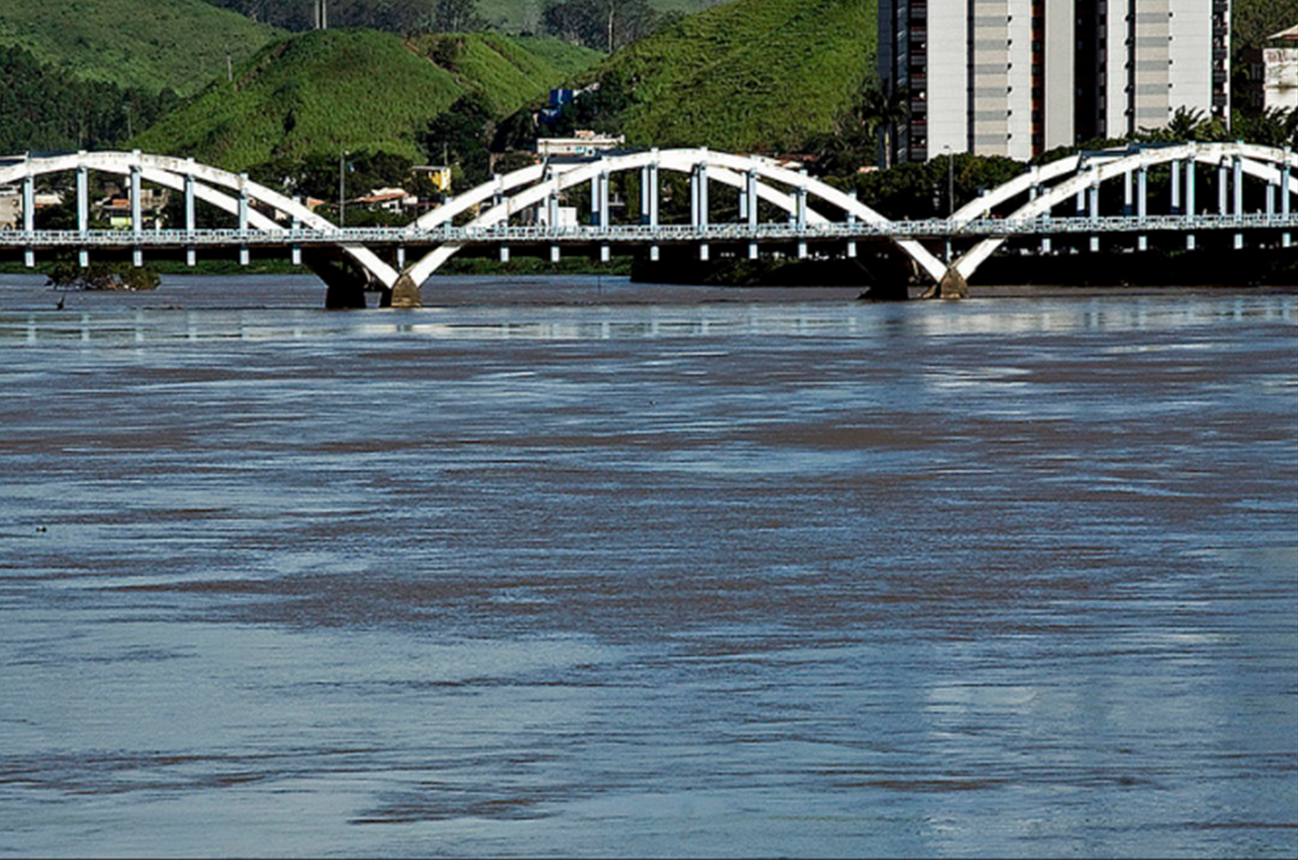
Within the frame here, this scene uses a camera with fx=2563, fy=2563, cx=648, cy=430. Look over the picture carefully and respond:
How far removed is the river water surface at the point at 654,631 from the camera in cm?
1121

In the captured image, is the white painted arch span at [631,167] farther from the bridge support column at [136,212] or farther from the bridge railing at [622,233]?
the bridge railing at [622,233]

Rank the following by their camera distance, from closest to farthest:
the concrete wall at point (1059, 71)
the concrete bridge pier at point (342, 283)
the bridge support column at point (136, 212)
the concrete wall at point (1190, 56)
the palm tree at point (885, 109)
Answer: the bridge support column at point (136, 212), the concrete bridge pier at point (342, 283), the palm tree at point (885, 109), the concrete wall at point (1059, 71), the concrete wall at point (1190, 56)

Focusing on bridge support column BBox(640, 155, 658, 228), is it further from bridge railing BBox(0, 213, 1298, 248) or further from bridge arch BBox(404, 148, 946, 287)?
bridge railing BBox(0, 213, 1298, 248)

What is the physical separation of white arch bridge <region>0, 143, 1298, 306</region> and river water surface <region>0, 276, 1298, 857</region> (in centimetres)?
7958

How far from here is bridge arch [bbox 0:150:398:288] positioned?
120 metres

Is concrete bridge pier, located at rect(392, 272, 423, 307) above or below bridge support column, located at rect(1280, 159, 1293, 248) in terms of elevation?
below

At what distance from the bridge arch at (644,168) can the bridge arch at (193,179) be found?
268cm

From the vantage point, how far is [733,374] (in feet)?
177

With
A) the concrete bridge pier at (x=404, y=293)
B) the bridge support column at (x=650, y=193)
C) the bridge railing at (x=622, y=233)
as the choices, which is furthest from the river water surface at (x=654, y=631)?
the bridge support column at (x=650, y=193)

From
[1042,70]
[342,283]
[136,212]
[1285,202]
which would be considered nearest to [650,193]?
[342,283]

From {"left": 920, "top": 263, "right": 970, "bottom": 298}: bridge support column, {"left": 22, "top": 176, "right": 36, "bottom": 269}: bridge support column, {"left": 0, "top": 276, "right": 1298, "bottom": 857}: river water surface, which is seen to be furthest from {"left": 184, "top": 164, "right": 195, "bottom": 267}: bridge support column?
{"left": 0, "top": 276, "right": 1298, "bottom": 857}: river water surface

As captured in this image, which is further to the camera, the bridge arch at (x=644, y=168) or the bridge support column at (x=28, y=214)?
the bridge arch at (x=644, y=168)

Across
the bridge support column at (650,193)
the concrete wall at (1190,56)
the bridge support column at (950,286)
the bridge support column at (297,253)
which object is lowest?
the bridge support column at (950,286)

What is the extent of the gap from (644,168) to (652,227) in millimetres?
8406
